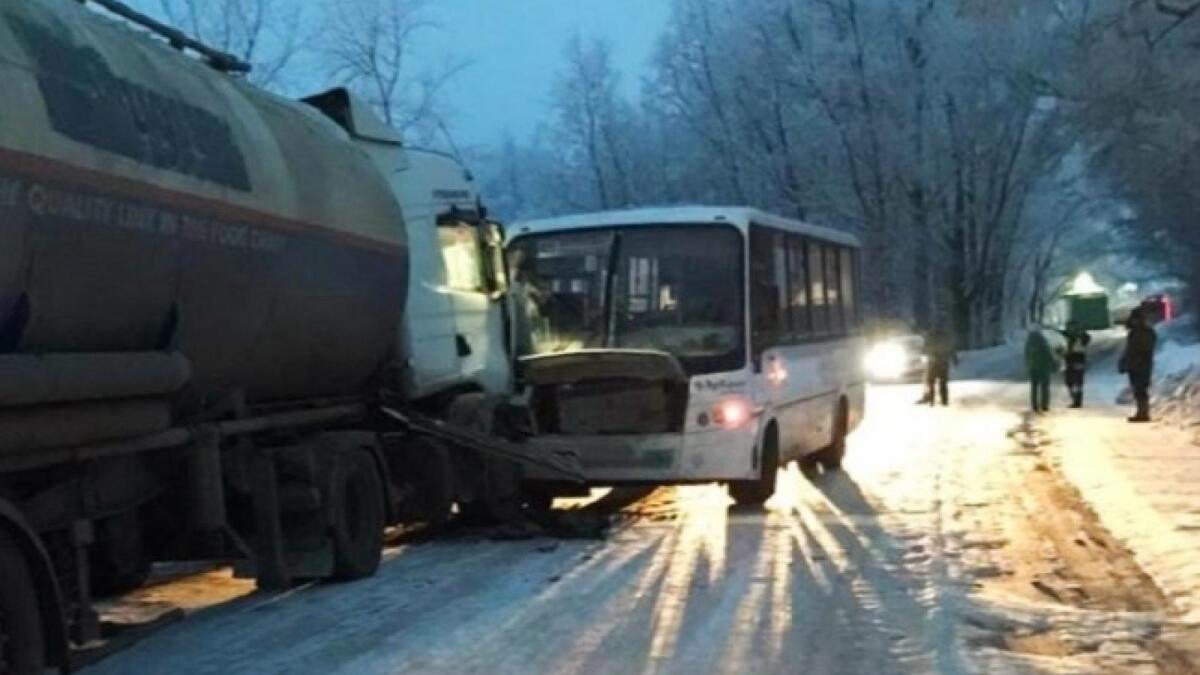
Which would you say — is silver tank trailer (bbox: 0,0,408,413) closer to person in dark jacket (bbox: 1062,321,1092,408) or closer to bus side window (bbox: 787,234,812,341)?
bus side window (bbox: 787,234,812,341)

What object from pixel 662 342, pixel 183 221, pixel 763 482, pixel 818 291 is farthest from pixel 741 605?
pixel 818 291

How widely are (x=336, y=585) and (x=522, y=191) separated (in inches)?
3130

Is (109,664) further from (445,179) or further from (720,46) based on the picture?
(720,46)

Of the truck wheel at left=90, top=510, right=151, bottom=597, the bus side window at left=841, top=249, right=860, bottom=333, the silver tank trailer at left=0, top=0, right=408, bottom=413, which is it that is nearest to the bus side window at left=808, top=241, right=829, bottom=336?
the bus side window at left=841, top=249, right=860, bottom=333

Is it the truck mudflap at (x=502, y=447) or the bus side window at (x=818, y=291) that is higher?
the bus side window at (x=818, y=291)

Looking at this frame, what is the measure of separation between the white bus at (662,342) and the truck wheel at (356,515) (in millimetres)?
3243

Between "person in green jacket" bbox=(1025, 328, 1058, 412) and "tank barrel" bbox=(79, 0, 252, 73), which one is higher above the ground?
"tank barrel" bbox=(79, 0, 252, 73)

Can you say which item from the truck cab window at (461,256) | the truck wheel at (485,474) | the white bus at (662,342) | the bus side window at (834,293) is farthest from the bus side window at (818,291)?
the truck cab window at (461,256)

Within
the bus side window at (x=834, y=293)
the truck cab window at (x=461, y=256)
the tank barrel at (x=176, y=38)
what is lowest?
the bus side window at (x=834, y=293)

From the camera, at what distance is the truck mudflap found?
1412 centimetres

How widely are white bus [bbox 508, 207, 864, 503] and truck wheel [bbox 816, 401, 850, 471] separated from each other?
10.2 feet

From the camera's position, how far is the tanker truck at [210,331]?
823cm

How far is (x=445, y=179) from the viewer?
15578 mm

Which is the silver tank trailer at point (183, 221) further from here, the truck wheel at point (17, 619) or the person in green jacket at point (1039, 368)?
the person in green jacket at point (1039, 368)
